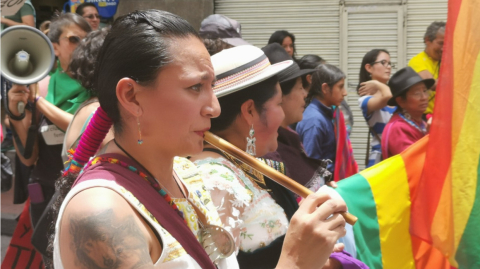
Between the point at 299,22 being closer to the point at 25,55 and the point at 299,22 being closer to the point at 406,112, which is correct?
the point at 406,112

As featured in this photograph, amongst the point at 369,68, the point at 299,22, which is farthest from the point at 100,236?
the point at 299,22

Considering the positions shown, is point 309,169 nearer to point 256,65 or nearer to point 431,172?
point 431,172

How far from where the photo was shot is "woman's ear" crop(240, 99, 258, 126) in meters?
2.52

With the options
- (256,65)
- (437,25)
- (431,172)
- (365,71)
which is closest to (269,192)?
(256,65)

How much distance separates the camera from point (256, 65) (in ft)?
8.23

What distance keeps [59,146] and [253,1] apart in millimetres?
5565

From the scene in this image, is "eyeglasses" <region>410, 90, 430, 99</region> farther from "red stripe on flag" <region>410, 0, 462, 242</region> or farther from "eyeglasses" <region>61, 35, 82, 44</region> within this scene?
"eyeglasses" <region>61, 35, 82, 44</region>

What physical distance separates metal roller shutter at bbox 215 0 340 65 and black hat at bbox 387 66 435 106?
11.4 feet

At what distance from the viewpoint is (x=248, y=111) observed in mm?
2533

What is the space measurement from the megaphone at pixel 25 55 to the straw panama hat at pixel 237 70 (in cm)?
173

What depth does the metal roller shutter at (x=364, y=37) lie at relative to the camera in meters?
8.64

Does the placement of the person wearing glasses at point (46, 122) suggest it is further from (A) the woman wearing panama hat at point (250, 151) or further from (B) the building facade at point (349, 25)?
(B) the building facade at point (349, 25)

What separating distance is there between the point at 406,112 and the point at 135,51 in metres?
4.20

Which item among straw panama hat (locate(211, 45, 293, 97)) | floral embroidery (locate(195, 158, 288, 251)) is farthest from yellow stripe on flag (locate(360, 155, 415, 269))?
straw panama hat (locate(211, 45, 293, 97))
